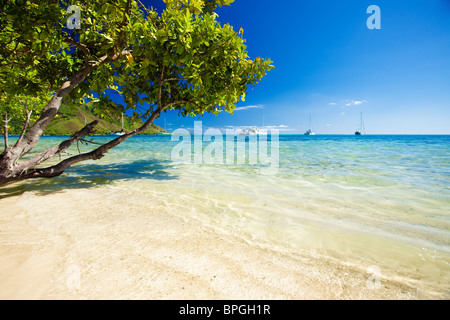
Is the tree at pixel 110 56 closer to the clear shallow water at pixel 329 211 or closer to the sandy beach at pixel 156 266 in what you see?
the clear shallow water at pixel 329 211

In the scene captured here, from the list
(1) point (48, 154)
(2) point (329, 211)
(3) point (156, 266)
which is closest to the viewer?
(3) point (156, 266)

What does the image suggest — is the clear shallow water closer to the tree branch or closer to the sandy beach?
the sandy beach

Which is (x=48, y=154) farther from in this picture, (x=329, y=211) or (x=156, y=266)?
(x=329, y=211)

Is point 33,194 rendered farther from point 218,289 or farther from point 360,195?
point 360,195

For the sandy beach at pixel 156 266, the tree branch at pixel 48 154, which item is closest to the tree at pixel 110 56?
the tree branch at pixel 48 154

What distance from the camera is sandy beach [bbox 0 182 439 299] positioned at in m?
1.78

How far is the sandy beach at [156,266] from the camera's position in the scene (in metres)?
1.78

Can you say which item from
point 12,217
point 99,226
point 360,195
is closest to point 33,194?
point 12,217

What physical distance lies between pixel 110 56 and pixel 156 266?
5.47m

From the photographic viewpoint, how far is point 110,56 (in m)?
5.02

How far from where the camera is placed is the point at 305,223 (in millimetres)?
3471

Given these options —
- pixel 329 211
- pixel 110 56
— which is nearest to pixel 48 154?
pixel 110 56

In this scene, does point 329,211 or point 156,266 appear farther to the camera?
point 329,211

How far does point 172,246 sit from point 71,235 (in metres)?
1.53
